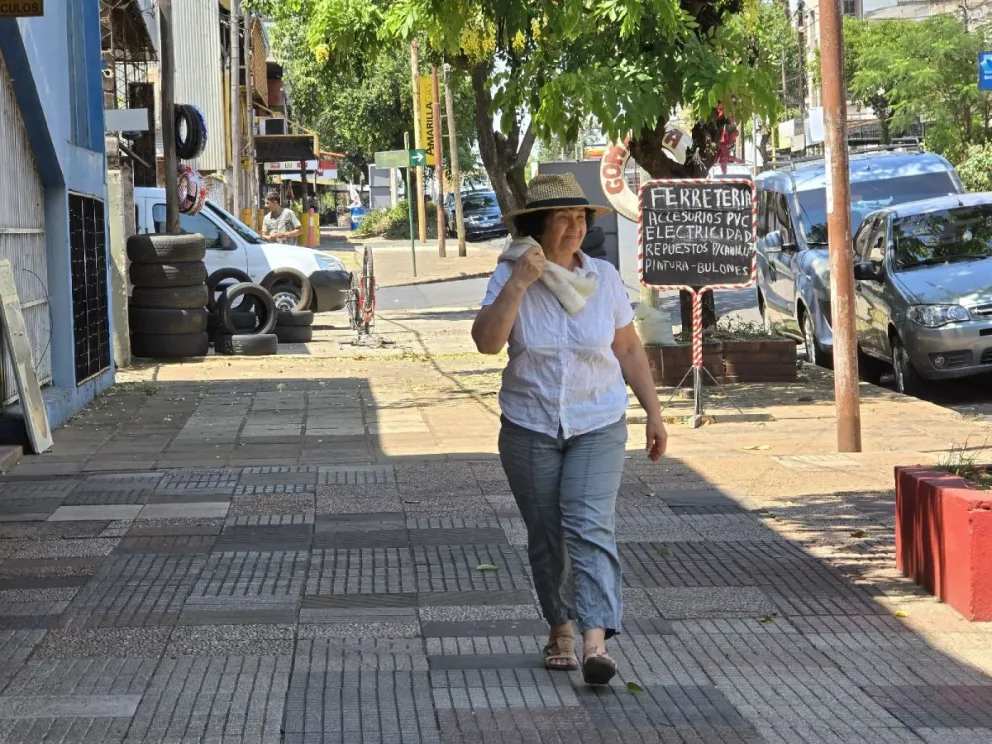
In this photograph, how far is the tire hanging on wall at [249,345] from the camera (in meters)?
19.0

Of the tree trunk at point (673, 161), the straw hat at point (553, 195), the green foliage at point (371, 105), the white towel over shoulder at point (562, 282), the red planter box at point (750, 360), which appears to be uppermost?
the green foliage at point (371, 105)

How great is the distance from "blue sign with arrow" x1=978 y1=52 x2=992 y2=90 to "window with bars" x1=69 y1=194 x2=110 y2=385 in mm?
13865

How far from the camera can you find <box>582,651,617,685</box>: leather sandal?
210 inches

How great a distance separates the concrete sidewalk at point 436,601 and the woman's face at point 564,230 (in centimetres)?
151

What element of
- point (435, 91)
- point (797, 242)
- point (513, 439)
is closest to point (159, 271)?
point (797, 242)

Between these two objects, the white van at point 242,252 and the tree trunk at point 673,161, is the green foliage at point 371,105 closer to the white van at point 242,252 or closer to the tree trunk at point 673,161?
the white van at point 242,252

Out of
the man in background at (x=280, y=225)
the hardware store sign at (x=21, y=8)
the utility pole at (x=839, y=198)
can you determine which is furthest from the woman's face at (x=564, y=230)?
the man in background at (x=280, y=225)

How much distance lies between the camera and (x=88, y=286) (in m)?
15.0

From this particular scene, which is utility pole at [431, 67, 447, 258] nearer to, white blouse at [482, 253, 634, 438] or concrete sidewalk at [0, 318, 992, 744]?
concrete sidewalk at [0, 318, 992, 744]

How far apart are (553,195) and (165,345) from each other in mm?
13431

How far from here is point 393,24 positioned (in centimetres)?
1362

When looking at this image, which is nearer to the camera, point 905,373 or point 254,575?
point 254,575

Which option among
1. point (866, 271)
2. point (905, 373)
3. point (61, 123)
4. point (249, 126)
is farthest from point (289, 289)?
point (249, 126)

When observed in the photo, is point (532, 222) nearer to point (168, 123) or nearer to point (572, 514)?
point (572, 514)
